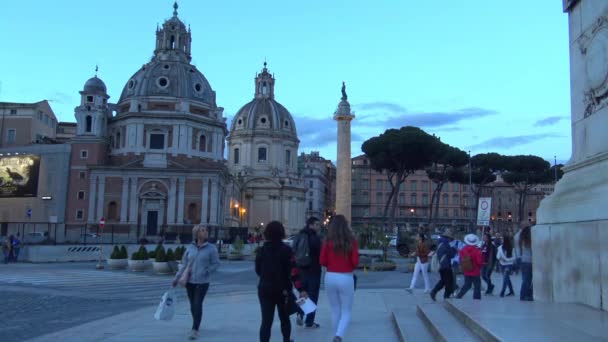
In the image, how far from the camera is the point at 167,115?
6022 centimetres

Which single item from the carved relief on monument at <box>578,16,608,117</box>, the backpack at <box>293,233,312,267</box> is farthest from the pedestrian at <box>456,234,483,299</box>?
the backpack at <box>293,233,312,267</box>

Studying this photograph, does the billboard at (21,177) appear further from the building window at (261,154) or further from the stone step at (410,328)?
the stone step at (410,328)

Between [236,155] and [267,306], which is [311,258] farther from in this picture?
[236,155]

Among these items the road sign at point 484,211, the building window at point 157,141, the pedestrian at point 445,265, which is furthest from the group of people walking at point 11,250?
the building window at point 157,141

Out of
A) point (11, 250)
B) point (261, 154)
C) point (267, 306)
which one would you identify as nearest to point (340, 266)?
point (267, 306)

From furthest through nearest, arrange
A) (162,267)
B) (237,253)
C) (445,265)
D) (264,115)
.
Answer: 1. (264,115)
2. (237,253)
3. (162,267)
4. (445,265)

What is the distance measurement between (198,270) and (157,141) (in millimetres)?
54214

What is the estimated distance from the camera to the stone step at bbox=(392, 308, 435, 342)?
7.71 m

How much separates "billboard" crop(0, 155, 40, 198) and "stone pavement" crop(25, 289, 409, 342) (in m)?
47.5

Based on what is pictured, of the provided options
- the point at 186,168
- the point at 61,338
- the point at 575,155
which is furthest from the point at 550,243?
the point at 186,168

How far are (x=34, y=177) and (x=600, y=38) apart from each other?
54669 mm

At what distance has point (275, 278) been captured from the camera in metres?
6.57

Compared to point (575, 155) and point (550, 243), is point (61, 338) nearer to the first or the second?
point (550, 243)

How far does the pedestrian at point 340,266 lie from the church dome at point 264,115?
79.9 metres
